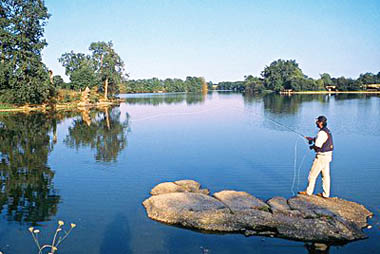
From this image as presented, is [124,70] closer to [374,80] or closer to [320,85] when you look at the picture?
[320,85]

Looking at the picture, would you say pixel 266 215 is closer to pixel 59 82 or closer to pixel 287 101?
pixel 287 101

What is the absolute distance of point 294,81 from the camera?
116 metres

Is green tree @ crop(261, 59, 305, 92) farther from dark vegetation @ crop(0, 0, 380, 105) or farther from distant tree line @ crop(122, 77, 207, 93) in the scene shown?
distant tree line @ crop(122, 77, 207, 93)

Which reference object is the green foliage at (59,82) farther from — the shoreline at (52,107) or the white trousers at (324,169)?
the white trousers at (324,169)

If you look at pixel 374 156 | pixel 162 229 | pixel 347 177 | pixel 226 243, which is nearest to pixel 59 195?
pixel 162 229

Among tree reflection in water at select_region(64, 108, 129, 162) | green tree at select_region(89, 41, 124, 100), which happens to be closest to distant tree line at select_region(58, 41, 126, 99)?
green tree at select_region(89, 41, 124, 100)

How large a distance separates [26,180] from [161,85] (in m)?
153

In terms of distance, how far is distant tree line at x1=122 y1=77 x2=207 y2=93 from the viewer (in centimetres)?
14275

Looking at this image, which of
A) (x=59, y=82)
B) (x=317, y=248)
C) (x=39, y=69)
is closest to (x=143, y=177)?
(x=317, y=248)

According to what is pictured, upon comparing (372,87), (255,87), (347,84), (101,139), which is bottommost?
(101,139)

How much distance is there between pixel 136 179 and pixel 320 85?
123 metres

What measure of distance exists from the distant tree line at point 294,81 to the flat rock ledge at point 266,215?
114 m

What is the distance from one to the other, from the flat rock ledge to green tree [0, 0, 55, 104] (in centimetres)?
3713

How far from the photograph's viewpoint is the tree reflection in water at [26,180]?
28.6 feet
